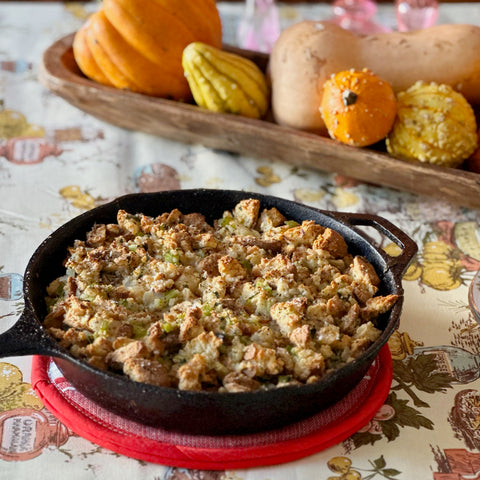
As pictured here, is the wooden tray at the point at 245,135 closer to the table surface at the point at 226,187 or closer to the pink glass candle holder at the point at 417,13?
the table surface at the point at 226,187

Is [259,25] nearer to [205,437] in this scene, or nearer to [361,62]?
[361,62]

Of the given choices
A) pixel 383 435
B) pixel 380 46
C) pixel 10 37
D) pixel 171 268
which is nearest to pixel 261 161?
pixel 380 46

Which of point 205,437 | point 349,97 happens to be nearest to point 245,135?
point 349,97

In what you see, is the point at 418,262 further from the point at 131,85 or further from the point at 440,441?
the point at 131,85

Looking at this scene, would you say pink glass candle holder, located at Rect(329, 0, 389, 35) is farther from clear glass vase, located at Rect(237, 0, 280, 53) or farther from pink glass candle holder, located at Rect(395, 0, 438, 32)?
clear glass vase, located at Rect(237, 0, 280, 53)

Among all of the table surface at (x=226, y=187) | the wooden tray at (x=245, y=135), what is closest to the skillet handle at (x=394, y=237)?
the table surface at (x=226, y=187)

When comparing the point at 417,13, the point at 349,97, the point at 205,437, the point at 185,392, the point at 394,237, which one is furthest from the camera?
the point at 417,13

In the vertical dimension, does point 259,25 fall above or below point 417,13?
below

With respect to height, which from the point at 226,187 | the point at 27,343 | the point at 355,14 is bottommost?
the point at 226,187
